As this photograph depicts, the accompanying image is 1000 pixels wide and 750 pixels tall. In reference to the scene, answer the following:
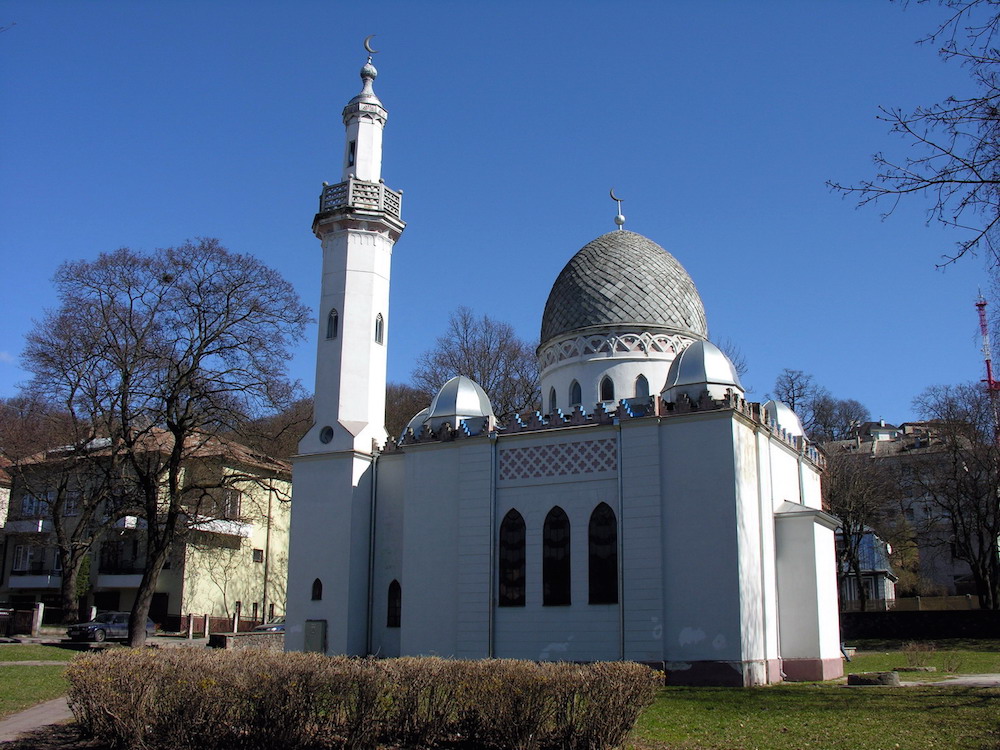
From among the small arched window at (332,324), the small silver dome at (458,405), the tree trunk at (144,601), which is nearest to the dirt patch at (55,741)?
the small silver dome at (458,405)

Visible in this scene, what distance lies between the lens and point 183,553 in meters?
33.9

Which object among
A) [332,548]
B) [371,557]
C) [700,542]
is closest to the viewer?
[700,542]

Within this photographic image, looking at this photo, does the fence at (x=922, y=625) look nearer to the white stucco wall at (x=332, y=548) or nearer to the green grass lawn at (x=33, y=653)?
the white stucco wall at (x=332, y=548)

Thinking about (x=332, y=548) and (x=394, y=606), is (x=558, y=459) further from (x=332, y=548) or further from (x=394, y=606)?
(x=332, y=548)

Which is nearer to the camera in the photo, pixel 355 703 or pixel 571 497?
pixel 355 703

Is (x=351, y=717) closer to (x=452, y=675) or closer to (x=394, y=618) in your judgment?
(x=452, y=675)

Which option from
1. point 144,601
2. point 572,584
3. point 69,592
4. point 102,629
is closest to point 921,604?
point 572,584

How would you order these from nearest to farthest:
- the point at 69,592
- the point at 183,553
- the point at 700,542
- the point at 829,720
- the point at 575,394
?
the point at 829,720 → the point at 700,542 → the point at 575,394 → the point at 69,592 → the point at 183,553

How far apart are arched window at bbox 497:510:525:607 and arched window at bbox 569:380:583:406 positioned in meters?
4.43

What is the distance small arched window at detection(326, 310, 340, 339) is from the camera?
27141 mm

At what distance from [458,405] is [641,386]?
5.06 m

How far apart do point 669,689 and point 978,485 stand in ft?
80.9

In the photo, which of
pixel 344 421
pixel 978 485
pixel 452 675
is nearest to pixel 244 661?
pixel 452 675

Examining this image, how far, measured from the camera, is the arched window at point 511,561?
75.6 ft
